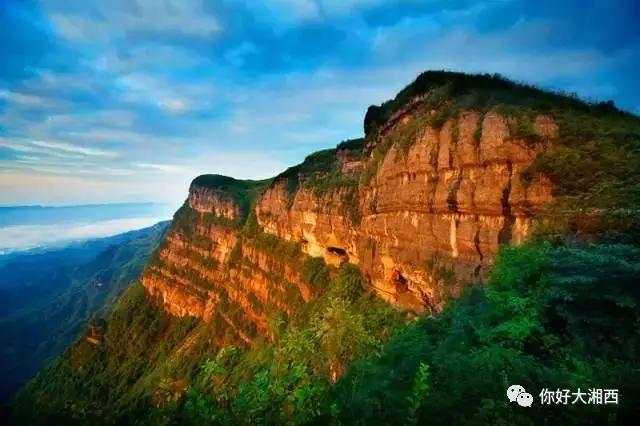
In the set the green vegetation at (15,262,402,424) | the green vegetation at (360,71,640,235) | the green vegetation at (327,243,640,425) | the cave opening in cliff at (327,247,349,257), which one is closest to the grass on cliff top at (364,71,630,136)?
the green vegetation at (360,71,640,235)

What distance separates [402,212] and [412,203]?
2.35 metres

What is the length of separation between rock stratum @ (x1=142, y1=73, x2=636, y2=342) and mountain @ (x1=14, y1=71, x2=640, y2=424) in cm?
14

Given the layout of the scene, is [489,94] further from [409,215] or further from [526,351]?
[526,351]

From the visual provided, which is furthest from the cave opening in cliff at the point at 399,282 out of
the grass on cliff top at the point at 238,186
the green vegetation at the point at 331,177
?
the grass on cliff top at the point at 238,186

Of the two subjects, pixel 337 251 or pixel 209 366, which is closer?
pixel 209 366

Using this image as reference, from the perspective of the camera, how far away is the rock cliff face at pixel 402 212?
73.9ft

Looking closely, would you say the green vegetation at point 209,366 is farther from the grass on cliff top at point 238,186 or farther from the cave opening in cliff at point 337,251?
the grass on cliff top at point 238,186

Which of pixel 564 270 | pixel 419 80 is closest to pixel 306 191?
pixel 419 80

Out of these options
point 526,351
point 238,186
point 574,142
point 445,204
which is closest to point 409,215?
point 445,204

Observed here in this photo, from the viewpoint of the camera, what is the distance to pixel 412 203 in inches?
1207

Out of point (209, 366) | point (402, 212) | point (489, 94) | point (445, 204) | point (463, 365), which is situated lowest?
point (463, 365)

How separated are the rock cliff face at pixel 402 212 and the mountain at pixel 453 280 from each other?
143 mm

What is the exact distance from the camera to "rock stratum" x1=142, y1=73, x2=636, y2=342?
2219 centimetres

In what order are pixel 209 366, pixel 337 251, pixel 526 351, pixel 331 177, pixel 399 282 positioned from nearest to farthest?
pixel 209 366, pixel 526 351, pixel 399 282, pixel 337 251, pixel 331 177
